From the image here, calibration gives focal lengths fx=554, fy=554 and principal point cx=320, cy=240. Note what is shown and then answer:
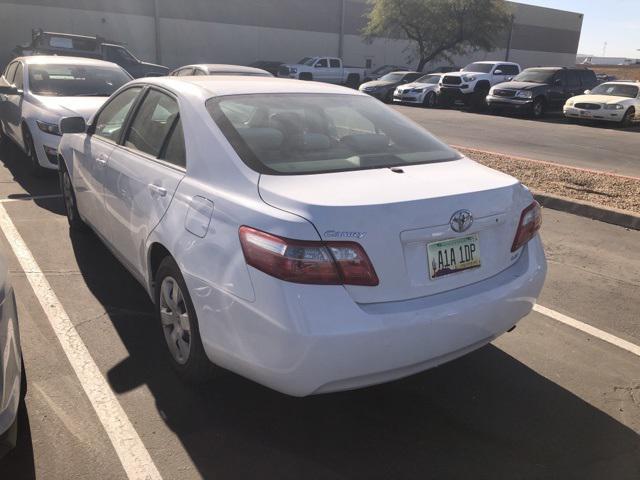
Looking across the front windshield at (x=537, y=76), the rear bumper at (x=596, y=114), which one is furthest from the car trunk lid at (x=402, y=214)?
the front windshield at (x=537, y=76)

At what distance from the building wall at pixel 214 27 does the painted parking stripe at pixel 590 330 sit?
3427 cm

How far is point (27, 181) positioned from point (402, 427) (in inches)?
259

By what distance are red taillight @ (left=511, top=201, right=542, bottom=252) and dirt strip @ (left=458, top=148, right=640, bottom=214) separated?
13.6ft

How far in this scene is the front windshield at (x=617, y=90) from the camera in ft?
57.3

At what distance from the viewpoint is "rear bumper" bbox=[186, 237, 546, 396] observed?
7.33ft

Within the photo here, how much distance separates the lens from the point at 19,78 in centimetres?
859

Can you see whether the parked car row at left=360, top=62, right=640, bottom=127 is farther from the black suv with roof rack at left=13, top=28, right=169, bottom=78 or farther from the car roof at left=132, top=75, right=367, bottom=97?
the car roof at left=132, top=75, right=367, bottom=97

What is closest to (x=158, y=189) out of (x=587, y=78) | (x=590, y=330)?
(x=590, y=330)

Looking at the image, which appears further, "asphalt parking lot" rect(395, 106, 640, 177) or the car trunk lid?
"asphalt parking lot" rect(395, 106, 640, 177)

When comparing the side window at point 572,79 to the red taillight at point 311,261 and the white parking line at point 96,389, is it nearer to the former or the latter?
the white parking line at point 96,389

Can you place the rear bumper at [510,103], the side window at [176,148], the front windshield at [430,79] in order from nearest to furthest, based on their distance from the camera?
the side window at [176,148] → the rear bumper at [510,103] → the front windshield at [430,79]

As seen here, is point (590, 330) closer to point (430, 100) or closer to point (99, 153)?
point (99, 153)

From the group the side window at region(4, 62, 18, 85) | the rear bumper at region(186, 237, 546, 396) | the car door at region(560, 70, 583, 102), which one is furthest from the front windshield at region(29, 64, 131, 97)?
the car door at region(560, 70, 583, 102)

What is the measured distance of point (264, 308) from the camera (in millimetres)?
2287
